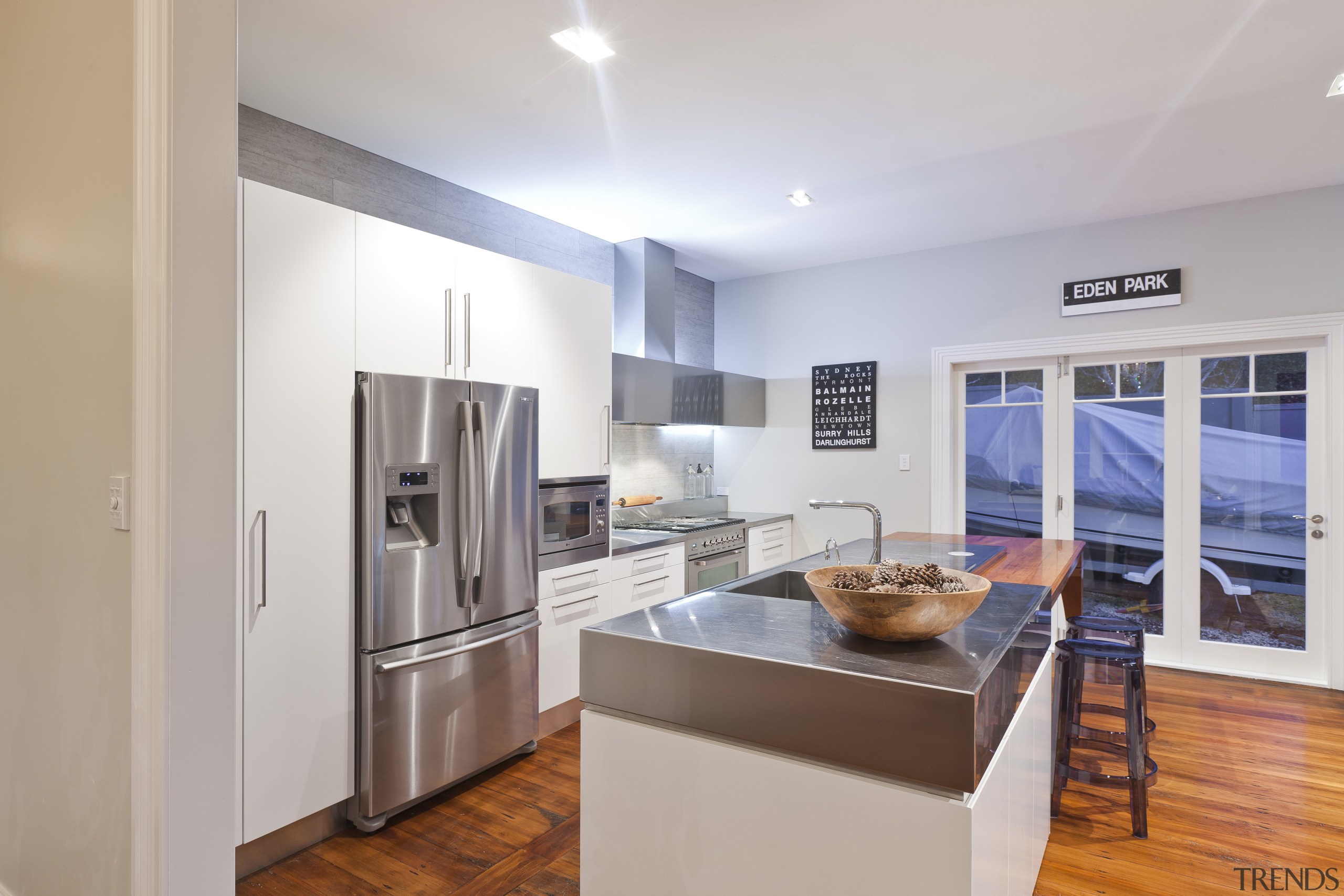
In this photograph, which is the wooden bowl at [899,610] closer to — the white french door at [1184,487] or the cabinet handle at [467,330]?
the cabinet handle at [467,330]


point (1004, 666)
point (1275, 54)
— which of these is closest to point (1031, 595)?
point (1004, 666)

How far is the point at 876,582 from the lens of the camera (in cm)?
143

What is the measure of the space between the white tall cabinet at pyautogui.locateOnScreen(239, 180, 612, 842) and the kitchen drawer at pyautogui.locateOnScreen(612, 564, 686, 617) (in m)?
1.39

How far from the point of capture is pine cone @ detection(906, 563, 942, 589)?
1.43 meters

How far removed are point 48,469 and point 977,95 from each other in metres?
3.13

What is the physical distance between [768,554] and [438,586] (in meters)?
2.87

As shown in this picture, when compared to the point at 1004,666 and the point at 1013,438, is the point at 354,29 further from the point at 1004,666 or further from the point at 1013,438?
the point at 1013,438

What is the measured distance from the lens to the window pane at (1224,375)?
3996 mm

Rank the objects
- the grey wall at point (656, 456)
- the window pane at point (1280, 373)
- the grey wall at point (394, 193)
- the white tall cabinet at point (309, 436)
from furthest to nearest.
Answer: the grey wall at point (656, 456) < the window pane at point (1280, 373) < the grey wall at point (394, 193) < the white tall cabinet at point (309, 436)

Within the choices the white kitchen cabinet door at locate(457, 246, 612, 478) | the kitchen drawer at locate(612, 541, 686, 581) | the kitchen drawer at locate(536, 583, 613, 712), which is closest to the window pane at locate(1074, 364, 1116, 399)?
the kitchen drawer at locate(612, 541, 686, 581)

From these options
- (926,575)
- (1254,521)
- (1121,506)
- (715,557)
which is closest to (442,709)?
(926,575)

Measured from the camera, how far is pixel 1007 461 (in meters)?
4.66

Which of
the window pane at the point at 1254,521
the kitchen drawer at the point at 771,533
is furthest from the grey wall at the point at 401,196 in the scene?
the window pane at the point at 1254,521

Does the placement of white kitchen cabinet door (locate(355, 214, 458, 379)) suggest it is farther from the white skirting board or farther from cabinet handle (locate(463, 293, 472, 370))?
the white skirting board
